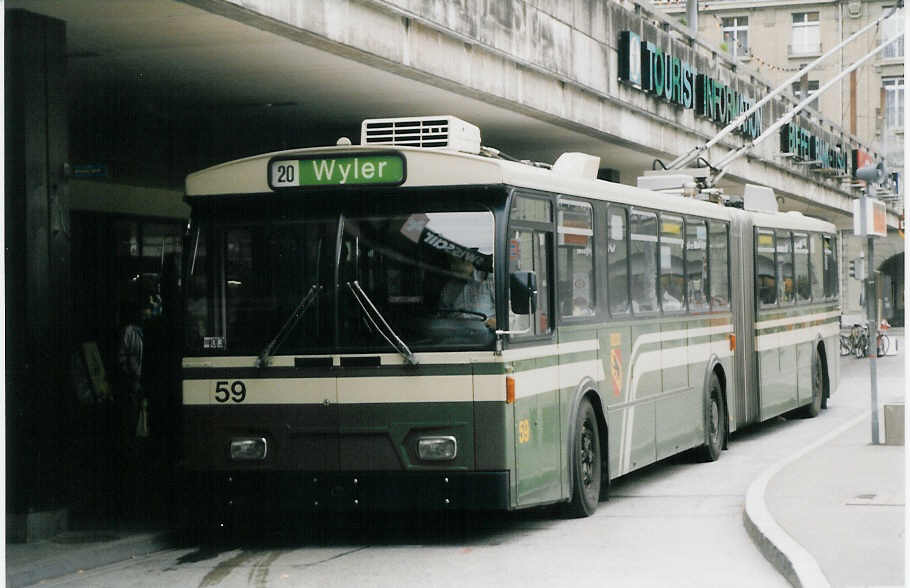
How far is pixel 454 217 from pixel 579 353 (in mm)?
2044

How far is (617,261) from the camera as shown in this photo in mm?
13062

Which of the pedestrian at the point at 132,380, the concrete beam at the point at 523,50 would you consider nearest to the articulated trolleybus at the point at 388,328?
the concrete beam at the point at 523,50

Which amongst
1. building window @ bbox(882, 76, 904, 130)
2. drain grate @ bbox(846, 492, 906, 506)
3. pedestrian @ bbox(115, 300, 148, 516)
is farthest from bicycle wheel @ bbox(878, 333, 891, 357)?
drain grate @ bbox(846, 492, 906, 506)

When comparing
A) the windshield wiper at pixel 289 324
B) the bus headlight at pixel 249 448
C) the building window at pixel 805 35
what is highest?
the building window at pixel 805 35

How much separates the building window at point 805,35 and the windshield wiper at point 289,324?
72546 mm

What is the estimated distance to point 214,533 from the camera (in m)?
11.9

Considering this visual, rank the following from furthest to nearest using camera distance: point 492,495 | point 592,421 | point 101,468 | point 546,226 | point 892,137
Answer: point 892,137 < point 101,468 < point 592,421 < point 546,226 < point 492,495

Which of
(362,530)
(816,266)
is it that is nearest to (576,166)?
(362,530)

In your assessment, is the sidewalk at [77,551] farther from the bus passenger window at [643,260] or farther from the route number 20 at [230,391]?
the bus passenger window at [643,260]

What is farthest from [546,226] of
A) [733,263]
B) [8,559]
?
[733,263]

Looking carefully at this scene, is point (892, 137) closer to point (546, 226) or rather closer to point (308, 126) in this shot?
point (308, 126)

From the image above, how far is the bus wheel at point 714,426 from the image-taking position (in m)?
16.2

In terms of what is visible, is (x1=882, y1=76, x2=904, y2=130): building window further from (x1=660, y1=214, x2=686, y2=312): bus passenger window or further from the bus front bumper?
the bus front bumper

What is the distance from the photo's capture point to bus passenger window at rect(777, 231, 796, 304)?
65.7 ft
